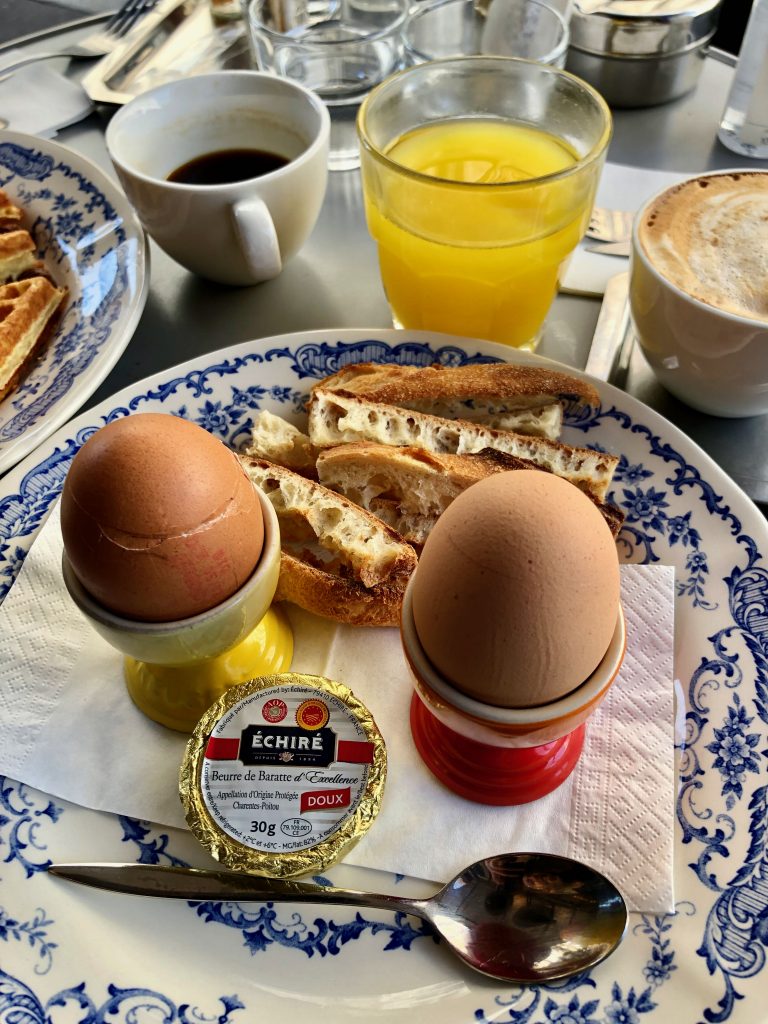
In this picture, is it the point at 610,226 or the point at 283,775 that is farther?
the point at 610,226

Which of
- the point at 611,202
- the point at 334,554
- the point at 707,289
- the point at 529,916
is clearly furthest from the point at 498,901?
the point at 611,202

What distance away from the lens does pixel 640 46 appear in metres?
1.49

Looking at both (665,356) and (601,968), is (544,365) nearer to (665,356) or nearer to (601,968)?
(665,356)

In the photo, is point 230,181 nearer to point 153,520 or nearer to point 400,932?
point 153,520

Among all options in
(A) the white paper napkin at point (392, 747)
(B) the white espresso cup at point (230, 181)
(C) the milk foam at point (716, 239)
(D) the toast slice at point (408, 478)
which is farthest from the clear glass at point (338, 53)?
(A) the white paper napkin at point (392, 747)

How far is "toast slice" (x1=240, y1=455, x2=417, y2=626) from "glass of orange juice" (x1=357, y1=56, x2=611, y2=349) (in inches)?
13.8

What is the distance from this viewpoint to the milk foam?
95 centimetres

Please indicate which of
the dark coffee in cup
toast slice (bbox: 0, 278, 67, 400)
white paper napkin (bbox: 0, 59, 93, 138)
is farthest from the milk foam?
white paper napkin (bbox: 0, 59, 93, 138)

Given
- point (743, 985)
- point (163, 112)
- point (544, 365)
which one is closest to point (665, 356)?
point (544, 365)

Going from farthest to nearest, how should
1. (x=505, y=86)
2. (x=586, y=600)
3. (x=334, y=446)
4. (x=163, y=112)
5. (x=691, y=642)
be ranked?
(x=163, y=112) < (x=505, y=86) < (x=334, y=446) < (x=691, y=642) < (x=586, y=600)

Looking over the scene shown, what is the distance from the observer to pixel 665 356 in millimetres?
1009

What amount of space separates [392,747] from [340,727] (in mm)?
57

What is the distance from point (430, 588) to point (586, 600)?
0.11 metres

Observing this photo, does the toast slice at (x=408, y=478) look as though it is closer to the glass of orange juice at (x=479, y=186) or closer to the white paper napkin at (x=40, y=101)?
the glass of orange juice at (x=479, y=186)
